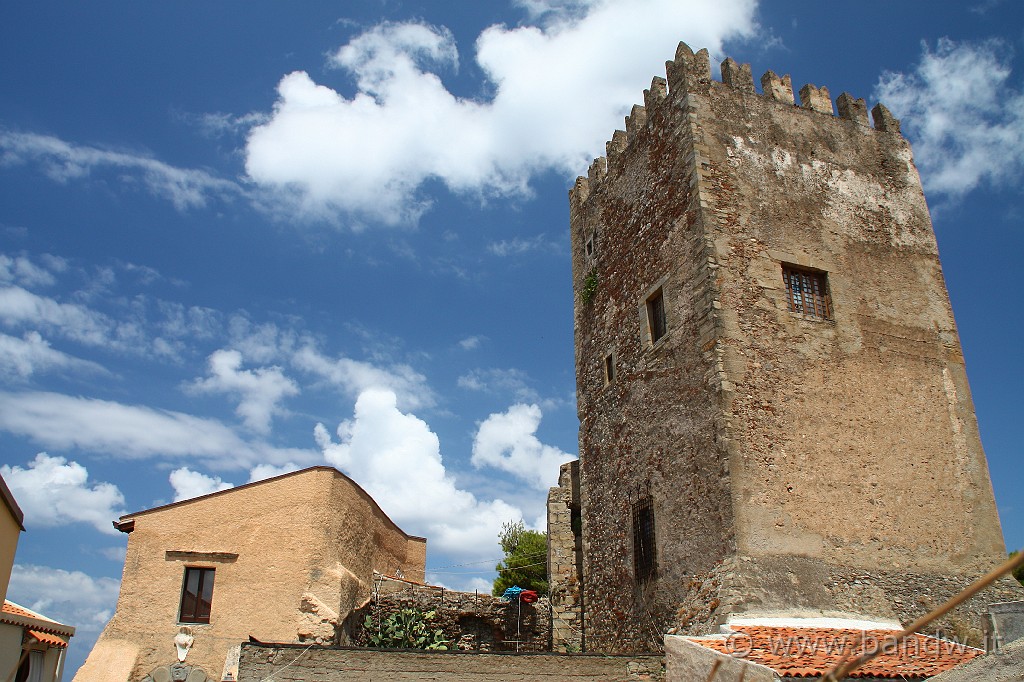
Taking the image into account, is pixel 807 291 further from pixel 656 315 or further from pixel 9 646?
pixel 9 646

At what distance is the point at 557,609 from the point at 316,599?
5117mm

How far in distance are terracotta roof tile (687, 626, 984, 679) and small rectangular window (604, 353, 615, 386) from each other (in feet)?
21.9

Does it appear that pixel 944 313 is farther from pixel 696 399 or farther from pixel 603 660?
pixel 603 660

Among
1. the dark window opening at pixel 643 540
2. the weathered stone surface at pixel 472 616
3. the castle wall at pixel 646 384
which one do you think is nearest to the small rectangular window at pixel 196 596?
the weathered stone surface at pixel 472 616

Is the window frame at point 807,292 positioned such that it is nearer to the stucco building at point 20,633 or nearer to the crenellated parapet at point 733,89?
the crenellated parapet at point 733,89

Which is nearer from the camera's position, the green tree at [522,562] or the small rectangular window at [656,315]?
the small rectangular window at [656,315]

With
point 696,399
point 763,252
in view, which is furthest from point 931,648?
point 763,252

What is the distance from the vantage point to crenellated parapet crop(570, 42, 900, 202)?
599 inches

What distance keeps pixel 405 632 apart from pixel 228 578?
4.26 m

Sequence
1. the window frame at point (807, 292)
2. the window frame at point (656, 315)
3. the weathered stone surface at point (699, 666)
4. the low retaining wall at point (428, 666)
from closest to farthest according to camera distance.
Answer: the weathered stone surface at point (699, 666) < the low retaining wall at point (428, 666) < the window frame at point (807, 292) < the window frame at point (656, 315)

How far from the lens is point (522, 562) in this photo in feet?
123

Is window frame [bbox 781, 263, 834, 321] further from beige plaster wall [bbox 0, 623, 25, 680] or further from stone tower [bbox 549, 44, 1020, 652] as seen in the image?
beige plaster wall [bbox 0, 623, 25, 680]

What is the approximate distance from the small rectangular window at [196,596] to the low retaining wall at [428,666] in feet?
20.9

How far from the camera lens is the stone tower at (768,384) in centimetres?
1214
